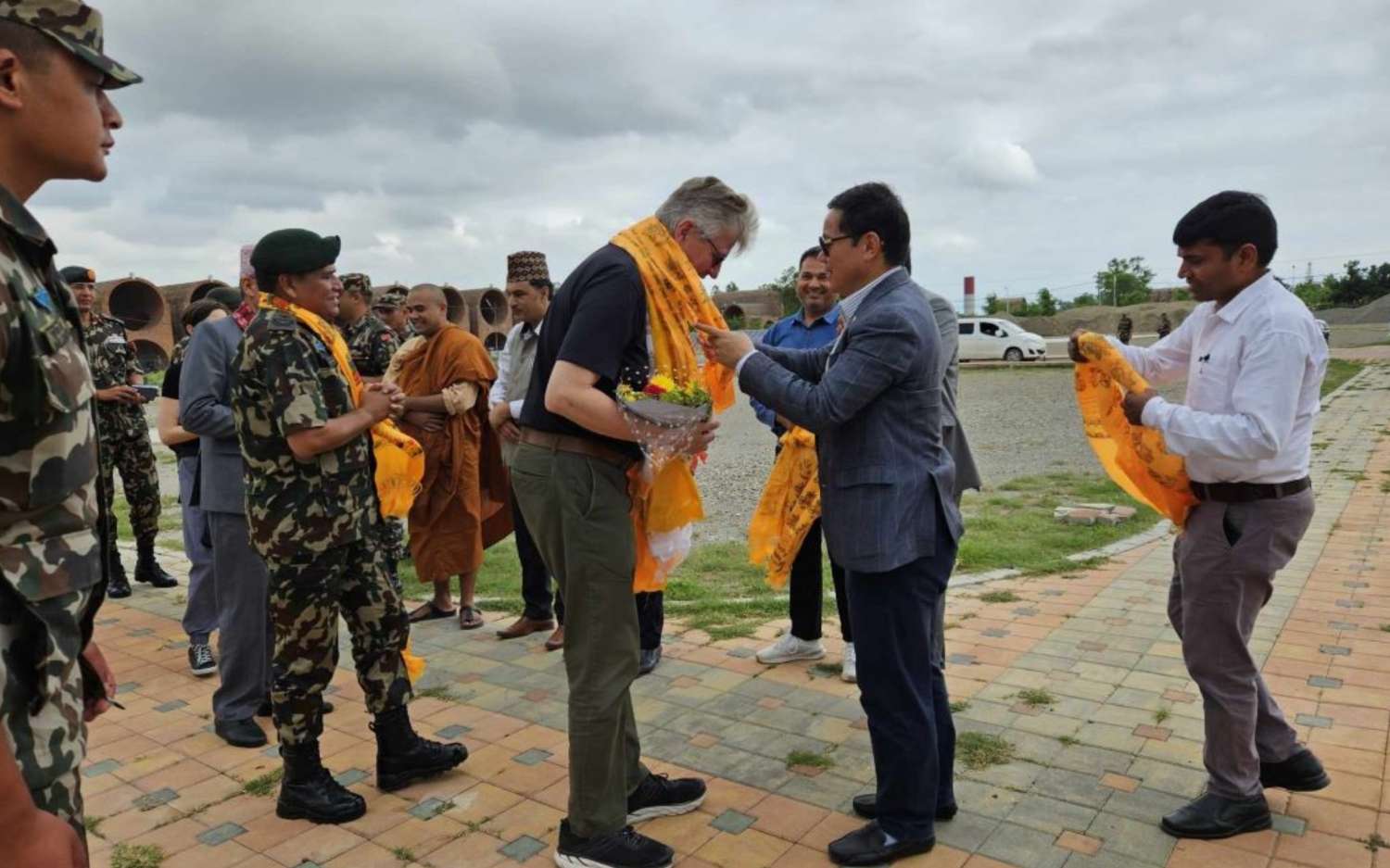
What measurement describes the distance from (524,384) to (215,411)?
1584mm

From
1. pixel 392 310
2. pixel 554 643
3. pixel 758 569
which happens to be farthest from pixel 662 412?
pixel 392 310

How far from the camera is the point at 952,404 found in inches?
151

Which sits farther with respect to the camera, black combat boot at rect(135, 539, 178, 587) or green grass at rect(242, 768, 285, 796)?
black combat boot at rect(135, 539, 178, 587)

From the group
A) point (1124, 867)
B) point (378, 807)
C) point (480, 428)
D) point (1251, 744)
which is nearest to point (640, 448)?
point (378, 807)

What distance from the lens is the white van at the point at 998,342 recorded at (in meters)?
30.3

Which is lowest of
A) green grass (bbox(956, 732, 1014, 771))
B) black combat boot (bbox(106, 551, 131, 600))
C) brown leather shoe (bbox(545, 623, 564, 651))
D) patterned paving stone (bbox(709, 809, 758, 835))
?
patterned paving stone (bbox(709, 809, 758, 835))

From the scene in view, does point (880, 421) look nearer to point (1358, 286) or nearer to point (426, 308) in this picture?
point (426, 308)

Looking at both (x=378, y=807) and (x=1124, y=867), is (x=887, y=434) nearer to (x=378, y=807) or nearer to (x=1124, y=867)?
(x=1124, y=867)

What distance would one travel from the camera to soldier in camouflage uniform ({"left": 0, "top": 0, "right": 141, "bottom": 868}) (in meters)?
1.31

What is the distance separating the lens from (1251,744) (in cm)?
287

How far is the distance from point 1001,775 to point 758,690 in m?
1.23

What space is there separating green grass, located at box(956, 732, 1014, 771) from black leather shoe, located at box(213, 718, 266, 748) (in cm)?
292

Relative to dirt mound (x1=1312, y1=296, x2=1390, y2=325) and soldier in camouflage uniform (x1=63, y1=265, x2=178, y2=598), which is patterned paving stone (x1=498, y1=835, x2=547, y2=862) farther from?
dirt mound (x1=1312, y1=296, x2=1390, y2=325)

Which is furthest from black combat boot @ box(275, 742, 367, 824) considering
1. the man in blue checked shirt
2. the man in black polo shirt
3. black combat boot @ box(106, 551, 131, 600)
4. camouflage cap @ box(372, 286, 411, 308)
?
camouflage cap @ box(372, 286, 411, 308)
